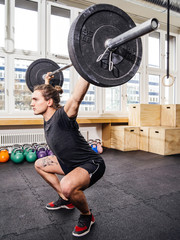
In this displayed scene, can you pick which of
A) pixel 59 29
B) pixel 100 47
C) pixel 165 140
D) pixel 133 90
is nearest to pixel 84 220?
pixel 100 47

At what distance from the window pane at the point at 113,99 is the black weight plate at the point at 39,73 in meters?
2.59

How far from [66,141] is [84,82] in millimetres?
445

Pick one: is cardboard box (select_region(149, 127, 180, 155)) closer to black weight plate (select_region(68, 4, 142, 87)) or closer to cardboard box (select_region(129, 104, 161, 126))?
cardboard box (select_region(129, 104, 161, 126))

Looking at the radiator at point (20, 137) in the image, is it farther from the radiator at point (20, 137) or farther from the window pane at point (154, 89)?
the window pane at point (154, 89)

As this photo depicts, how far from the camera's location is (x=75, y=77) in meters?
4.38

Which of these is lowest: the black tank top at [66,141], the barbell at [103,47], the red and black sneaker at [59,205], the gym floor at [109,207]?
the gym floor at [109,207]

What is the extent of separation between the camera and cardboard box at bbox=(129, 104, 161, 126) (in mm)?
4395

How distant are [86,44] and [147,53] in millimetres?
4685

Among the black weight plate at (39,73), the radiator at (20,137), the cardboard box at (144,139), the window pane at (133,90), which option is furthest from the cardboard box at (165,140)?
the black weight plate at (39,73)

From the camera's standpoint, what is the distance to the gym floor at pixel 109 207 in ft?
4.42

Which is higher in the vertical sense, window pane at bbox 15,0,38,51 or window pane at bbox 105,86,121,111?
window pane at bbox 15,0,38,51

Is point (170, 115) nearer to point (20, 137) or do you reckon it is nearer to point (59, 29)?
point (59, 29)

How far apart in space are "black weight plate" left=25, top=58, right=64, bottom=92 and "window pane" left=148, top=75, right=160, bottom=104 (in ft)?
11.9

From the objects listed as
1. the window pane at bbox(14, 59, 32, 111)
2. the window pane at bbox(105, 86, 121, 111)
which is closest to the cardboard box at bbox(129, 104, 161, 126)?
the window pane at bbox(105, 86, 121, 111)
